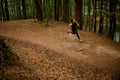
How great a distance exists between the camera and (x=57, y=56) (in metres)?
14.1

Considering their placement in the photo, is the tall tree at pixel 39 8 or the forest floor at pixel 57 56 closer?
the forest floor at pixel 57 56

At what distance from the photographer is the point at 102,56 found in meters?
15.9

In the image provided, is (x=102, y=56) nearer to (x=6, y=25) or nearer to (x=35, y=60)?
(x=35, y=60)

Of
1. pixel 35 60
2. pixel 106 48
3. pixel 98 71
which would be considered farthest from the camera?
pixel 106 48

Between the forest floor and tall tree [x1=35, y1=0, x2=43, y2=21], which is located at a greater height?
tall tree [x1=35, y1=0, x2=43, y2=21]

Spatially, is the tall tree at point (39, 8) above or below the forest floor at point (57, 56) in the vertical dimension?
above

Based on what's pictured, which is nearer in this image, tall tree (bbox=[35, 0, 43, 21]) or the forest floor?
the forest floor

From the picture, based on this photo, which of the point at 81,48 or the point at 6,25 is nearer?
the point at 81,48

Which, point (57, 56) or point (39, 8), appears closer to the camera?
point (57, 56)

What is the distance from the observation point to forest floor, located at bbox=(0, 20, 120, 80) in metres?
10.2

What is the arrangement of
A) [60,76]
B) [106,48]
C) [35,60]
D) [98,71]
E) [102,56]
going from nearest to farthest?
[60,76] < [35,60] < [98,71] < [102,56] < [106,48]

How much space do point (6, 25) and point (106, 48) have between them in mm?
10286

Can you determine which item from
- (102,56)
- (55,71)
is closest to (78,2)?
(102,56)

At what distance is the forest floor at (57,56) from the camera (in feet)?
33.5
